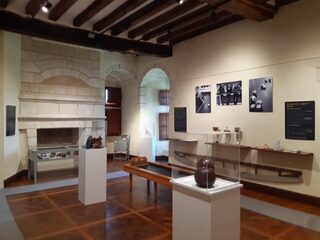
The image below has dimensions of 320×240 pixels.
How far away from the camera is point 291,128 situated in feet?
13.7

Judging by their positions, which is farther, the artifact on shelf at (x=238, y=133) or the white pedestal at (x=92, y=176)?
the artifact on shelf at (x=238, y=133)

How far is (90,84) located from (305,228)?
6.06 metres

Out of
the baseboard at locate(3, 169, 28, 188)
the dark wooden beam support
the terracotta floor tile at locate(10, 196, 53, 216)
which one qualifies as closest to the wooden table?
the terracotta floor tile at locate(10, 196, 53, 216)

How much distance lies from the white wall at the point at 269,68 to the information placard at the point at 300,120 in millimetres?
83

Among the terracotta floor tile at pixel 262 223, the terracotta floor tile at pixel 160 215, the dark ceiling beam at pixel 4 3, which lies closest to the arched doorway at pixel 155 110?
the terracotta floor tile at pixel 160 215

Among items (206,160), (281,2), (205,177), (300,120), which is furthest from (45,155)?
(281,2)

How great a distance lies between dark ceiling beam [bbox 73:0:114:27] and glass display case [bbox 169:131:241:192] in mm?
2885

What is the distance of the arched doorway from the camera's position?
7.89m

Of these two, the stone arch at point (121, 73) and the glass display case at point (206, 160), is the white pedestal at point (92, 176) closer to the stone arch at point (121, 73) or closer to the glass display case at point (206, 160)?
the glass display case at point (206, 160)

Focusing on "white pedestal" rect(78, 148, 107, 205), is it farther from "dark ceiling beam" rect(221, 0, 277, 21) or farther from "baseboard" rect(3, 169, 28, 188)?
"dark ceiling beam" rect(221, 0, 277, 21)

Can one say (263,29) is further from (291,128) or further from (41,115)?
(41,115)

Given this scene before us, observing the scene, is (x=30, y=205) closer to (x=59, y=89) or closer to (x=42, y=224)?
(x=42, y=224)

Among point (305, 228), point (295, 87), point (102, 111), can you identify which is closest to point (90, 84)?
point (102, 111)

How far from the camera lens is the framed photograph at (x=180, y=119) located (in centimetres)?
634
